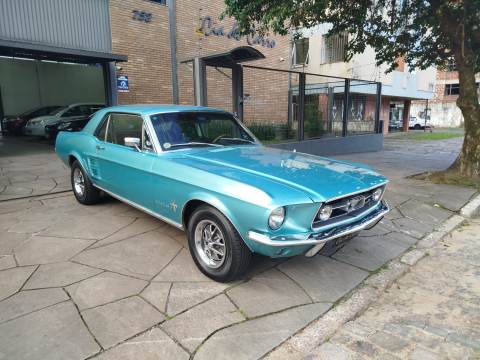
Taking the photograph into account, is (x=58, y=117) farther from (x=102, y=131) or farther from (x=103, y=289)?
(x=103, y=289)

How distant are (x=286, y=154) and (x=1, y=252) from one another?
3.43 meters

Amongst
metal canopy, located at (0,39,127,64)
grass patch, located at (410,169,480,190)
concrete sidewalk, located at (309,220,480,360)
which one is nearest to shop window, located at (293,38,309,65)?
metal canopy, located at (0,39,127,64)

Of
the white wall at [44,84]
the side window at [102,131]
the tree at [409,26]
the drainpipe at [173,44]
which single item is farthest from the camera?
the white wall at [44,84]

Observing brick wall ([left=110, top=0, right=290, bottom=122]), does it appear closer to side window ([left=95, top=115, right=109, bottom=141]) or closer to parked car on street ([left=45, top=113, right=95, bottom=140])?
parked car on street ([left=45, top=113, right=95, bottom=140])

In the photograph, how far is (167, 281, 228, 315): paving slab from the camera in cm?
287

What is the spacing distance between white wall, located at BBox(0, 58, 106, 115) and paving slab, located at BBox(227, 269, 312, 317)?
59.5ft

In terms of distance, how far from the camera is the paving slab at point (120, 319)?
2.50m

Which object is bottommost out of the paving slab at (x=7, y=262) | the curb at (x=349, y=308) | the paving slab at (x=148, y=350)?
the curb at (x=349, y=308)

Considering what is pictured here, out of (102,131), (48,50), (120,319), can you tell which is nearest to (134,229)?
Result: (102,131)

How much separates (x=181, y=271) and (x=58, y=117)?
12.5 m

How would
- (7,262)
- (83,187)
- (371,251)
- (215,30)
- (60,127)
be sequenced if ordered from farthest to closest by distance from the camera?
(215,30) → (60,127) → (83,187) → (371,251) → (7,262)

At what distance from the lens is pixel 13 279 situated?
3.25m

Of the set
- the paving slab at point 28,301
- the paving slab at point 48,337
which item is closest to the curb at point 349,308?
the paving slab at point 48,337

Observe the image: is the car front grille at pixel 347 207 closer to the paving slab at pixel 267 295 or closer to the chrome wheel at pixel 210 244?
the paving slab at pixel 267 295
